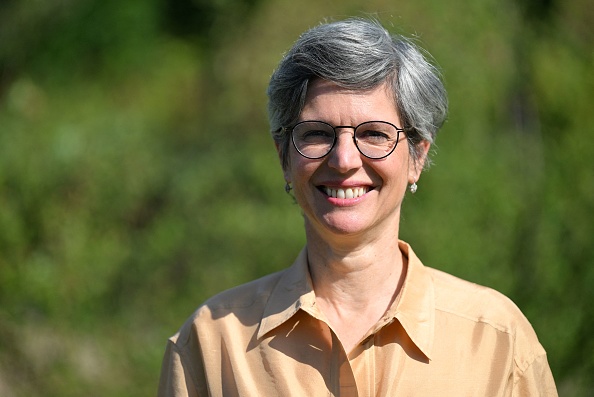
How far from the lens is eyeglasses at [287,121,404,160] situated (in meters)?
1.85

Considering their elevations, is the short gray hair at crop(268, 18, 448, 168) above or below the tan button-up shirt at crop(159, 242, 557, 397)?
above

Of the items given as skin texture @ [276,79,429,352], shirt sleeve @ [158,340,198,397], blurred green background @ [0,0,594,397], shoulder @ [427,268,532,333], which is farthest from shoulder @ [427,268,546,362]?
blurred green background @ [0,0,594,397]

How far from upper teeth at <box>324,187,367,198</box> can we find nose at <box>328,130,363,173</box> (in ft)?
0.15

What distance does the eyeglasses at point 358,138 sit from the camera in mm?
1852

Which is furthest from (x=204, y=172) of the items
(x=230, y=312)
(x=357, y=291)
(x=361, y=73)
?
(x=361, y=73)

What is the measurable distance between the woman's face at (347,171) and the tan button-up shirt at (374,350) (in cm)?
20

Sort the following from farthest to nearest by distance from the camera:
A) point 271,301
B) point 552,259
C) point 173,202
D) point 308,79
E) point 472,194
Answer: point 173,202
point 472,194
point 552,259
point 271,301
point 308,79

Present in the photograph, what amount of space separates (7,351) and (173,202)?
1497 mm

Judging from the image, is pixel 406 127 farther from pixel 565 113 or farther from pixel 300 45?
pixel 565 113

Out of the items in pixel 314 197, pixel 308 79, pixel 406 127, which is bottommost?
pixel 314 197

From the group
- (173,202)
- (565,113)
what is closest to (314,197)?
(565,113)

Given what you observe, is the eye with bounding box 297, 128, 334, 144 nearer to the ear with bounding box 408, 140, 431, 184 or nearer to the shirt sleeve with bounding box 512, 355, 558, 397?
the ear with bounding box 408, 140, 431, 184

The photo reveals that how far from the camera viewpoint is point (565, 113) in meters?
4.73

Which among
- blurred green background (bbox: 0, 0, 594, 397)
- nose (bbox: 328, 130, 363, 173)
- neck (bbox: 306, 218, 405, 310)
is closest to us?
nose (bbox: 328, 130, 363, 173)
